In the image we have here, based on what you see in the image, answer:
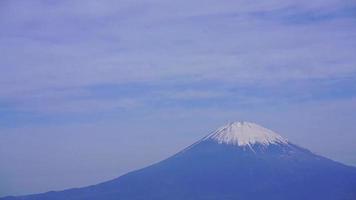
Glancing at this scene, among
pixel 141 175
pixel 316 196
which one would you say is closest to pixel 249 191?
pixel 316 196

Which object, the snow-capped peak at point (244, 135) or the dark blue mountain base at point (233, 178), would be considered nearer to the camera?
the dark blue mountain base at point (233, 178)

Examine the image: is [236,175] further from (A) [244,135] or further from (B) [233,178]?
(A) [244,135]

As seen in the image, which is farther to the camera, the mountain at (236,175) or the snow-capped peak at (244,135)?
the snow-capped peak at (244,135)

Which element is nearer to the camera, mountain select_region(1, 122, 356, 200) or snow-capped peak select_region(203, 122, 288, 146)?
mountain select_region(1, 122, 356, 200)

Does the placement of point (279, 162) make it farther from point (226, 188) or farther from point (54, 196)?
point (54, 196)

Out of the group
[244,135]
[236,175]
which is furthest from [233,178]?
[244,135]

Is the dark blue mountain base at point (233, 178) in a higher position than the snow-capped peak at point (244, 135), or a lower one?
lower
